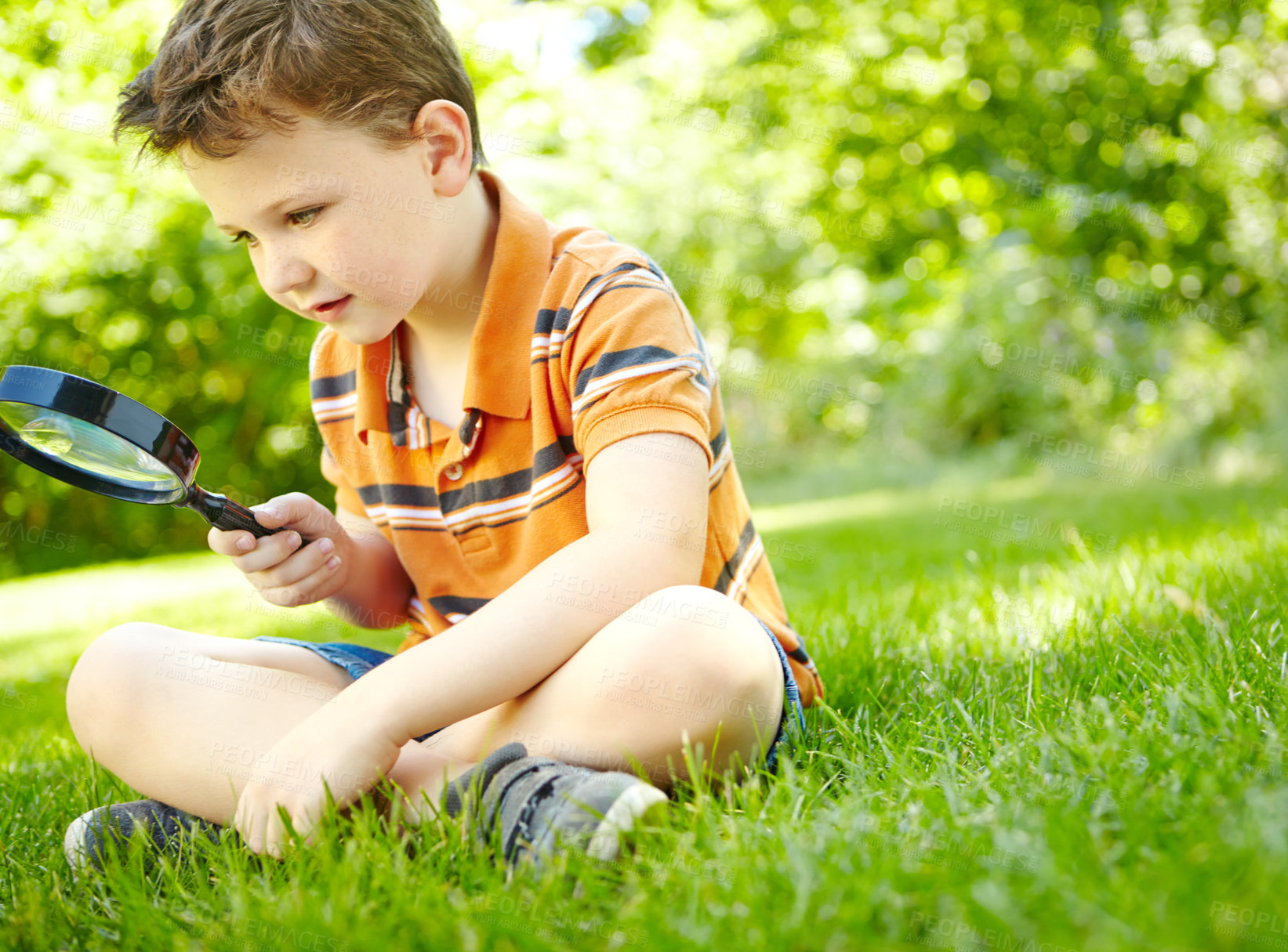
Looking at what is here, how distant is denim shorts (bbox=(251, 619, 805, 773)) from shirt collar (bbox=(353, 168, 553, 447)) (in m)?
0.40

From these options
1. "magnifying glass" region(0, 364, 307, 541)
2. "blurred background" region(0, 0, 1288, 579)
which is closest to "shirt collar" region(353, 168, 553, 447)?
"magnifying glass" region(0, 364, 307, 541)

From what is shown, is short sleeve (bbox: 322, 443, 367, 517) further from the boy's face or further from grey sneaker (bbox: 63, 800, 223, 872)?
grey sneaker (bbox: 63, 800, 223, 872)

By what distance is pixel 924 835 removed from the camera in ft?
3.39

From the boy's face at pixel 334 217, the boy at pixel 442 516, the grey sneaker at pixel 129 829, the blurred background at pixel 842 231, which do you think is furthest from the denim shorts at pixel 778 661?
the blurred background at pixel 842 231

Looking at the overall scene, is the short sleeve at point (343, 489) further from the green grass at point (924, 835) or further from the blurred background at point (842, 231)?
the blurred background at point (842, 231)

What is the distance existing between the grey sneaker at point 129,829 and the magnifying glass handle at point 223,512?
43cm

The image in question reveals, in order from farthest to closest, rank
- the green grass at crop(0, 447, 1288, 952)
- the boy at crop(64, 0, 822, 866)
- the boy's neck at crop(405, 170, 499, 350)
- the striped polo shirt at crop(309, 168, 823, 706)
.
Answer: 1. the boy's neck at crop(405, 170, 499, 350)
2. the striped polo shirt at crop(309, 168, 823, 706)
3. the boy at crop(64, 0, 822, 866)
4. the green grass at crop(0, 447, 1288, 952)

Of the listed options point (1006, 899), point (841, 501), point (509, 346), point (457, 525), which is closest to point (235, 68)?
point (509, 346)

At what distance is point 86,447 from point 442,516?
58 centimetres

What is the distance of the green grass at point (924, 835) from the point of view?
0.87 m

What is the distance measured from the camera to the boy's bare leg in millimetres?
1450

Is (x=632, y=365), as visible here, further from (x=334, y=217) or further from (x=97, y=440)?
(x=97, y=440)

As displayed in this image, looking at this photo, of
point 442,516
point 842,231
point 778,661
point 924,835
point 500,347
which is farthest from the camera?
point 842,231

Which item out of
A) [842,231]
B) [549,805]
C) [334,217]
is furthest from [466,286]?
[842,231]
